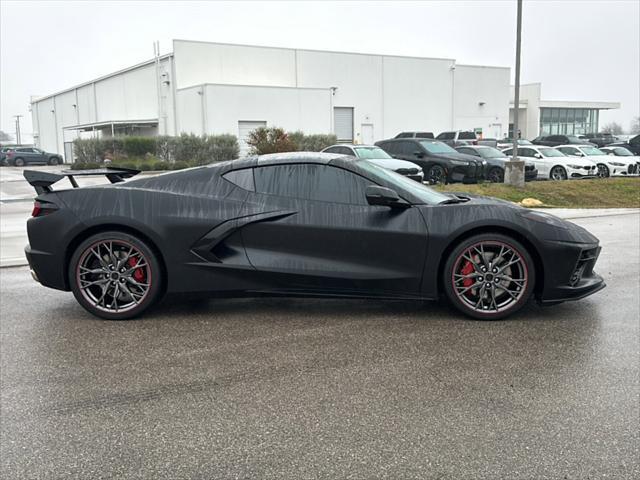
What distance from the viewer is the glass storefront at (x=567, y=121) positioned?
72.3m

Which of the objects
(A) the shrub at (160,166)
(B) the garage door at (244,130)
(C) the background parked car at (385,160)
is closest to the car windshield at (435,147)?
(C) the background parked car at (385,160)

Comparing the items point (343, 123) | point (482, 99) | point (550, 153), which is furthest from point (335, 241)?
point (482, 99)

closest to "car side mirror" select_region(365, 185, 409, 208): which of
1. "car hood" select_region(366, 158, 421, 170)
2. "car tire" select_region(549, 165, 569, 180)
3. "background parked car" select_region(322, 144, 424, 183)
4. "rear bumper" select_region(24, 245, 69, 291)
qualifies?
"rear bumper" select_region(24, 245, 69, 291)

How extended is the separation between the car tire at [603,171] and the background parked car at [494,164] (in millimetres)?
2703

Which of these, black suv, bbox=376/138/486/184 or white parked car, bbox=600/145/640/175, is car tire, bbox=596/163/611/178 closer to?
white parked car, bbox=600/145/640/175

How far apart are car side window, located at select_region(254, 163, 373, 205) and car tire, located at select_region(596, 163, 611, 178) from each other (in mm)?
21275

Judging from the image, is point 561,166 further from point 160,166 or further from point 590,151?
point 160,166

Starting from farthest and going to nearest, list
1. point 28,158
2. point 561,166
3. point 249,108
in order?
point 28,158 → point 249,108 → point 561,166

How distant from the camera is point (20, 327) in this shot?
5332mm

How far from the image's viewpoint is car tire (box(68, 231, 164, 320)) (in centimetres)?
537

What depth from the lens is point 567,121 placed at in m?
74.6

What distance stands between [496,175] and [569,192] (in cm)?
303

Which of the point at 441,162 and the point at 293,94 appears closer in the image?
the point at 441,162

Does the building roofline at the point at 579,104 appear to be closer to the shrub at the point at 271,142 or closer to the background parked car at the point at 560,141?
the background parked car at the point at 560,141
